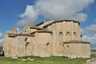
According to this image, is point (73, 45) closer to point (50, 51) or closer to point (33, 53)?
point (50, 51)

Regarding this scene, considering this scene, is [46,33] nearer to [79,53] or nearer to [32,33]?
[32,33]

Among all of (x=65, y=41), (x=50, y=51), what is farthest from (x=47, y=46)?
(x=65, y=41)

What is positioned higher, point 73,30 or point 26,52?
point 73,30

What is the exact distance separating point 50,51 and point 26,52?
21.7 ft

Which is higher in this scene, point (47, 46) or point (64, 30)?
point (64, 30)

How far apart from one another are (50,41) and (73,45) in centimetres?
708

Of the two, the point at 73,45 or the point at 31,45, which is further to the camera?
the point at 31,45

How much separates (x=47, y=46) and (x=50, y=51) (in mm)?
1621

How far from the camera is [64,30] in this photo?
2218 inches

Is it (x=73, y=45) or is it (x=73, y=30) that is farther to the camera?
(x=73, y=30)

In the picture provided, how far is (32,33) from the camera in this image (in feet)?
187

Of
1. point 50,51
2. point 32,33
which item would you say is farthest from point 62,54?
point 32,33

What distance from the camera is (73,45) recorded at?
5225 centimetres

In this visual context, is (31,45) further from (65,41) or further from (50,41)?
(65,41)
